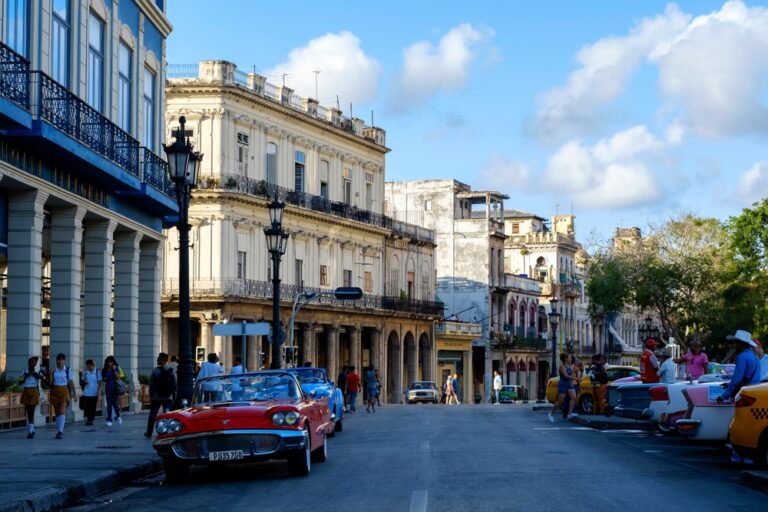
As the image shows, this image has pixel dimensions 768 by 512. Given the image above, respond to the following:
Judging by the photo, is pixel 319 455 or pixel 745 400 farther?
pixel 319 455

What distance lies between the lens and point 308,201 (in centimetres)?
6644

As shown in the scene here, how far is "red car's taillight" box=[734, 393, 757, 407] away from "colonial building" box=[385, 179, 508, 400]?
251 ft

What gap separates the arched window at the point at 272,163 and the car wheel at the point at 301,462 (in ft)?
153

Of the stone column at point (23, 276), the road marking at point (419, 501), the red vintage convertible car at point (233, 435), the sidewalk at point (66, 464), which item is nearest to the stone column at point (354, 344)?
the sidewalk at point (66, 464)

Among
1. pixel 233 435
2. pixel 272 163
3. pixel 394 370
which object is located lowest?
pixel 394 370

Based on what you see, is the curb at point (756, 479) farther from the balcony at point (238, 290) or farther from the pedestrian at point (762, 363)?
the balcony at point (238, 290)

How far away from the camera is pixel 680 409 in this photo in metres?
20.8

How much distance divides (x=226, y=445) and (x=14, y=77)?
10.8m

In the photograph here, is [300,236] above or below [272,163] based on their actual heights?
below

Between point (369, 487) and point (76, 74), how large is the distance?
57.5 feet

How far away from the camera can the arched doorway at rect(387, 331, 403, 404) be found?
252 ft

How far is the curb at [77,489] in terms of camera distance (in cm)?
1401

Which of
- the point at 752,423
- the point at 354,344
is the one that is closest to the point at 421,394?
the point at 354,344

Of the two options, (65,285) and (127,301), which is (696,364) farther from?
(127,301)
